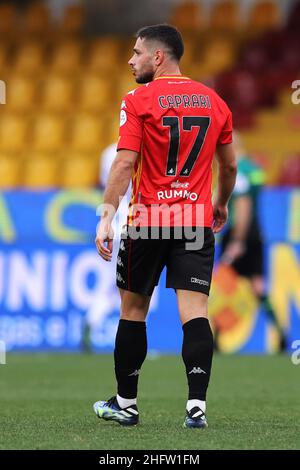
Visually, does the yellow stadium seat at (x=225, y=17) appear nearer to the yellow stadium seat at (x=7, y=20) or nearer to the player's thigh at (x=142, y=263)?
the yellow stadium seat at (x=7, y=20)

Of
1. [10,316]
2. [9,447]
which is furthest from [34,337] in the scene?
[9,447]

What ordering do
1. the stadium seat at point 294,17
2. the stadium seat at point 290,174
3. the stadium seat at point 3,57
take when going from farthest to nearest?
the stadium seat at point 3,57
the stadium seat at point 294,17
the stadium seat at point 290,174

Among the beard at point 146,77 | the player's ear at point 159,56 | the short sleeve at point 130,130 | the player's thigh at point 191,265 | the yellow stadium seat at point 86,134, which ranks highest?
the yellow stadium seat at point 86,134

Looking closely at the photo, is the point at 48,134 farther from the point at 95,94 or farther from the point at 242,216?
the point at 242,216

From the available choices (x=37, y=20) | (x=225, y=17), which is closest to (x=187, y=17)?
(x=225, y=17)

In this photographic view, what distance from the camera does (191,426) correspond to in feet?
18.1

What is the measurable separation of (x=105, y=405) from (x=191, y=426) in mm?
538

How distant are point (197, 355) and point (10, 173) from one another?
31.2 feet

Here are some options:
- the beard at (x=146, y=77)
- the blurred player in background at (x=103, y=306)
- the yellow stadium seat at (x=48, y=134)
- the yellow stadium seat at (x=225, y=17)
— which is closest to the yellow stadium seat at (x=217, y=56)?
the yellow stadium seat at (x=225, y=17)

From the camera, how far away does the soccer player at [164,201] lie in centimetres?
557

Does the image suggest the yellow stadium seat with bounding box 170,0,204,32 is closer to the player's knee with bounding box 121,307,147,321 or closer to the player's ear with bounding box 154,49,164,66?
the player's ear with bounding box 154,49,164,66

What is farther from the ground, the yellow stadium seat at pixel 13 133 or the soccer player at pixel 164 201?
the yellow stadium seat at pixel 13 133

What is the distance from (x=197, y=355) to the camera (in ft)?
18.3

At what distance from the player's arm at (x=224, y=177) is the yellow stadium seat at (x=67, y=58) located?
1126 cm
